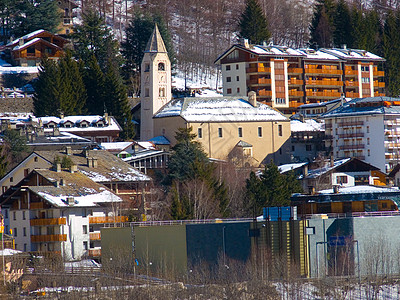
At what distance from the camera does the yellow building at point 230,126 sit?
102m

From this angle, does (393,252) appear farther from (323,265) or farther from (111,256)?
(111,256)

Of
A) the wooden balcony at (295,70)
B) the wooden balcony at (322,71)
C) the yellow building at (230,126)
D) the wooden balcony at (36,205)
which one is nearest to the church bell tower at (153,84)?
the yellow building at (230,126)

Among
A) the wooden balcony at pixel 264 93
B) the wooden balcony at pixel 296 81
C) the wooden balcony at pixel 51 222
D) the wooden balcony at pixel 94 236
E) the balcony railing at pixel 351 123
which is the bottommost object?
the wooden balcony at pixel 94 236

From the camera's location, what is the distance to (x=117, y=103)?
104500 mm

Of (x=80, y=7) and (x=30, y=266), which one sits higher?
(x=80, y=7)

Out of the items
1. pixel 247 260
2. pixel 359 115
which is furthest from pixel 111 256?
pixel 359 115

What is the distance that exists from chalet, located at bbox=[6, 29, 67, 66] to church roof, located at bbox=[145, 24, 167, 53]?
11824 mm

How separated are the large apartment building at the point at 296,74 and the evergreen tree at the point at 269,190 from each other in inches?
1447

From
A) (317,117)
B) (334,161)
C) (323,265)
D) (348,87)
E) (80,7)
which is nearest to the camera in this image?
(323,265)

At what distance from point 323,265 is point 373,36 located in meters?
73.6

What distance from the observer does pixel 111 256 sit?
66.2 meters

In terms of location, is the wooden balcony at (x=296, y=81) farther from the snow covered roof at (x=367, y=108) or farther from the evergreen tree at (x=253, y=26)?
the snow covered roof at (x=367, y=108)

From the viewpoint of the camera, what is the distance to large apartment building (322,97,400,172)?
102 m

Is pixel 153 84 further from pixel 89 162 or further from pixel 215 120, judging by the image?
pixel 89 162
